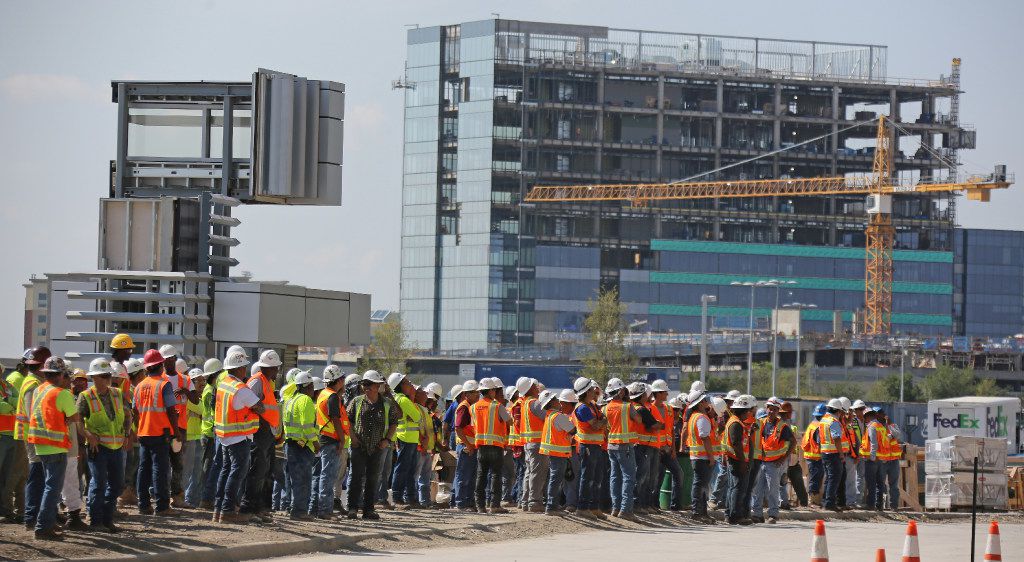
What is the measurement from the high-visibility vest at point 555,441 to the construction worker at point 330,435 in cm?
317

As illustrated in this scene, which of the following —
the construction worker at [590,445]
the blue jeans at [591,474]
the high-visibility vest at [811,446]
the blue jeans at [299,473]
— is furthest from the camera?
the high-visibility vest at [811,446]

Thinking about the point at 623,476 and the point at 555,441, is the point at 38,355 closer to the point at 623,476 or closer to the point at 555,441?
the point at 555,441

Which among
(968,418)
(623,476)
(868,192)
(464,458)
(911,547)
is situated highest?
(868,192)

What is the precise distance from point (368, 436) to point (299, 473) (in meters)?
1.22

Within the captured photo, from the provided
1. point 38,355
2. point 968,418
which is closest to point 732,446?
point 38,355

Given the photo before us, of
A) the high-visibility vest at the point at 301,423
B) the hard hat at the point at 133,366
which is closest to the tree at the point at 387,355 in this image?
the hard hat at the point at 133,366

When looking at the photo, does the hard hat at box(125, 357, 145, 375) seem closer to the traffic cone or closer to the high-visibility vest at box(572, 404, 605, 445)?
the high-visibility vest at box(572, 404, 605, 445)

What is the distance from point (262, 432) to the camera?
1770 centimetres

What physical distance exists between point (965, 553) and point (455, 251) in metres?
127

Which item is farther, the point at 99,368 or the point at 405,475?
the point at 405,475

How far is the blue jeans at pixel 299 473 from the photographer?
18.6m

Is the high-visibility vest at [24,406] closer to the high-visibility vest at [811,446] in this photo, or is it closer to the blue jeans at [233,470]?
the blue jeans at [233,470]

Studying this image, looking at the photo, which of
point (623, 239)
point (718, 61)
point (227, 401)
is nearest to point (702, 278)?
point (623, 239)

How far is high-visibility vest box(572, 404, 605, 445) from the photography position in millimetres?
21484
